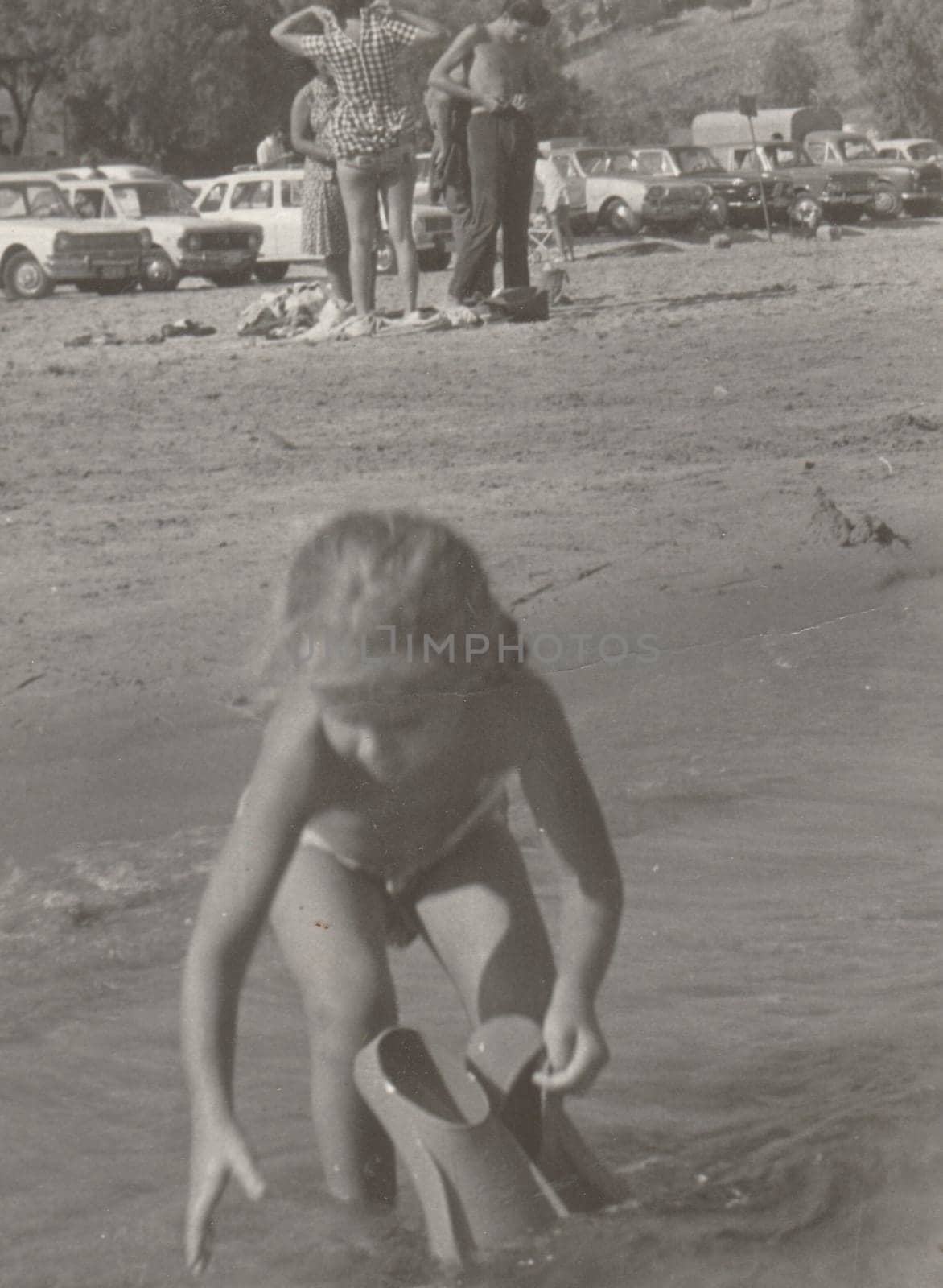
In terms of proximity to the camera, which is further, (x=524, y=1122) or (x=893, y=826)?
(x=893, y=826)

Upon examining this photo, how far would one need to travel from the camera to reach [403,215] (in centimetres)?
891

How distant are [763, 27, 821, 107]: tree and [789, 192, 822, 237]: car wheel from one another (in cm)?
378

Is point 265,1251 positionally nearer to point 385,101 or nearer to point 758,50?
point 385,101

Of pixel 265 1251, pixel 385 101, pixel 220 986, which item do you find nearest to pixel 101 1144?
pixel 265 1251

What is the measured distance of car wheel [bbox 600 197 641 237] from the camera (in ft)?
76.9

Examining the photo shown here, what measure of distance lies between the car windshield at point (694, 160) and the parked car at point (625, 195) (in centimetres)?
57

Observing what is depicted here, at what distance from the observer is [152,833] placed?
4082mm

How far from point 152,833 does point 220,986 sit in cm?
189

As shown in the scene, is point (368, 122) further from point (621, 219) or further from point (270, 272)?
point (621, 219)

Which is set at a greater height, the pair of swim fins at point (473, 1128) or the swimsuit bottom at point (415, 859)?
the swimsuit bottom at point (415, 859)

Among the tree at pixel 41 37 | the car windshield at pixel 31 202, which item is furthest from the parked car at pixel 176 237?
the tree at pixel 41 37

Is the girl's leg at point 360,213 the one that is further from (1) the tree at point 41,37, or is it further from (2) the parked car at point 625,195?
(2) the parked car at point 625,195

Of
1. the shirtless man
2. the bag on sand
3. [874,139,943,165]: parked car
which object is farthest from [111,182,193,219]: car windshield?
[874,139,943,165]: parked car

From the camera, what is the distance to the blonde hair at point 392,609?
2.20 m
